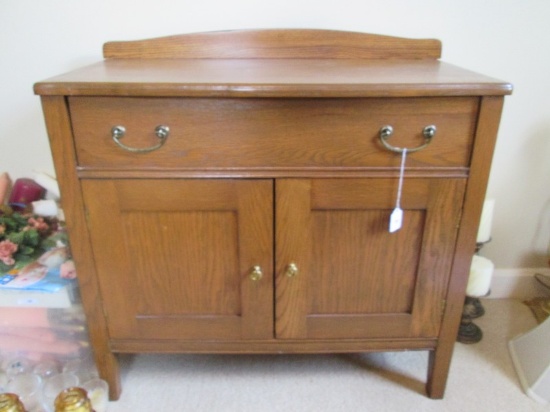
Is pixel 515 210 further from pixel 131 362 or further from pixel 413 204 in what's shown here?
pixel 131 362

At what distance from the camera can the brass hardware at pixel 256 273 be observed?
35.5 inches

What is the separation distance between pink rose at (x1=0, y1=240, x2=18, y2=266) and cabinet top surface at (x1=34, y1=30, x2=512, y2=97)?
0.47m

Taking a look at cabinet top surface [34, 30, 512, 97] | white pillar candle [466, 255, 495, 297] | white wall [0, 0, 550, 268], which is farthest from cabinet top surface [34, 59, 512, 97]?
white pillar candle [466, 255, 495, 297]

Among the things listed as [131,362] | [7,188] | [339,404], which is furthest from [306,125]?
[7,188]

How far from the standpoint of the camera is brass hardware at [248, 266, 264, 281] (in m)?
0.90

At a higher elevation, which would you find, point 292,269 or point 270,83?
point 270,83

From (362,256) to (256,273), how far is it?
23 cm

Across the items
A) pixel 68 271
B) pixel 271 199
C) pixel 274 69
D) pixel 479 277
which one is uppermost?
pixel 274 69

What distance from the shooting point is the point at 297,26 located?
117 centimetres

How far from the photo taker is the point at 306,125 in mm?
796

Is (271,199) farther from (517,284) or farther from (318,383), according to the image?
(517,284)

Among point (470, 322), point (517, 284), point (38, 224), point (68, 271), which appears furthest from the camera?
point (517, 284)

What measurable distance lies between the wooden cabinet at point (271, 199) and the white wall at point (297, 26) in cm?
19

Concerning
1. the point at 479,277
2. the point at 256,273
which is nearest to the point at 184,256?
the point at 256,273
